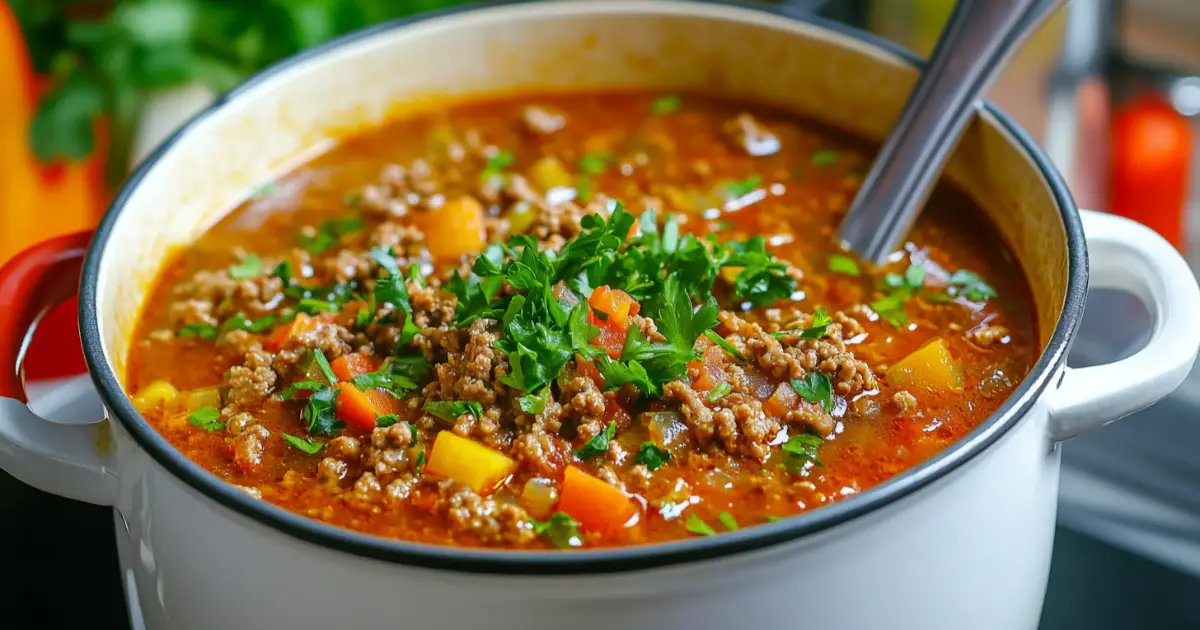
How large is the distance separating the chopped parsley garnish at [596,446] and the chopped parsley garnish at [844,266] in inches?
30.8

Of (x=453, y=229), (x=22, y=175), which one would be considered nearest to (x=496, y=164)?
(x=453, y=229)

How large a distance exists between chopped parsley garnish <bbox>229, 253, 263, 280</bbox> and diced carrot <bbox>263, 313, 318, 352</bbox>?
0.90 ft

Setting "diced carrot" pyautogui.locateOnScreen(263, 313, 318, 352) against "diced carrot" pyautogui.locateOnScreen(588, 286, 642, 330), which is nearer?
"diced carrot" pyautogui.locateOnScreen(588, 286, 642, 330)

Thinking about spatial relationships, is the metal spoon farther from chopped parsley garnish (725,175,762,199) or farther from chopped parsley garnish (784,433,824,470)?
chopped parsley garnish (784,433,824,470)

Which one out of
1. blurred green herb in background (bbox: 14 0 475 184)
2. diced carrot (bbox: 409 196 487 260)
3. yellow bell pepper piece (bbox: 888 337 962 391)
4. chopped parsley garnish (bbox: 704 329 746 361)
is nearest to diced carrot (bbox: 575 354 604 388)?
chopped parsley garnish (bbox: 704 329 746 361)

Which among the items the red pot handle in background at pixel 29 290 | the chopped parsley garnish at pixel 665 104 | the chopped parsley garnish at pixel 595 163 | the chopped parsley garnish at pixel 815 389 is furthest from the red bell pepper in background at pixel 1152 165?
the red pot handle in background at pixel 29 290

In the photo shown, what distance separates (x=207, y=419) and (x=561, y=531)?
76 centimetres

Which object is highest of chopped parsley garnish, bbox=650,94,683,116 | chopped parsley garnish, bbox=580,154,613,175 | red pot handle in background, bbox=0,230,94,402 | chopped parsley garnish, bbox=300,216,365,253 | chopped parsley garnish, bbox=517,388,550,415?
red pot handle in background, bbox=0,230,94,402

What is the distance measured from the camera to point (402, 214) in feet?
9.37

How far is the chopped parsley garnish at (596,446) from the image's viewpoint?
6.74 ft

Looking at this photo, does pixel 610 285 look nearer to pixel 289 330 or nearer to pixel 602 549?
pixel 289 330

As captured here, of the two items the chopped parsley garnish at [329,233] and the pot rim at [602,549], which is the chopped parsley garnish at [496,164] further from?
the pot rim at [602,549]

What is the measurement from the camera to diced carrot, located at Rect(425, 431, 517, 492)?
2033 millimetres

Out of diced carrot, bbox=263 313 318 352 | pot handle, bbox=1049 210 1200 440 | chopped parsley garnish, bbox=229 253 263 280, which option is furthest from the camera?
chopped parsley garnish, bbox=229 253 263 280
